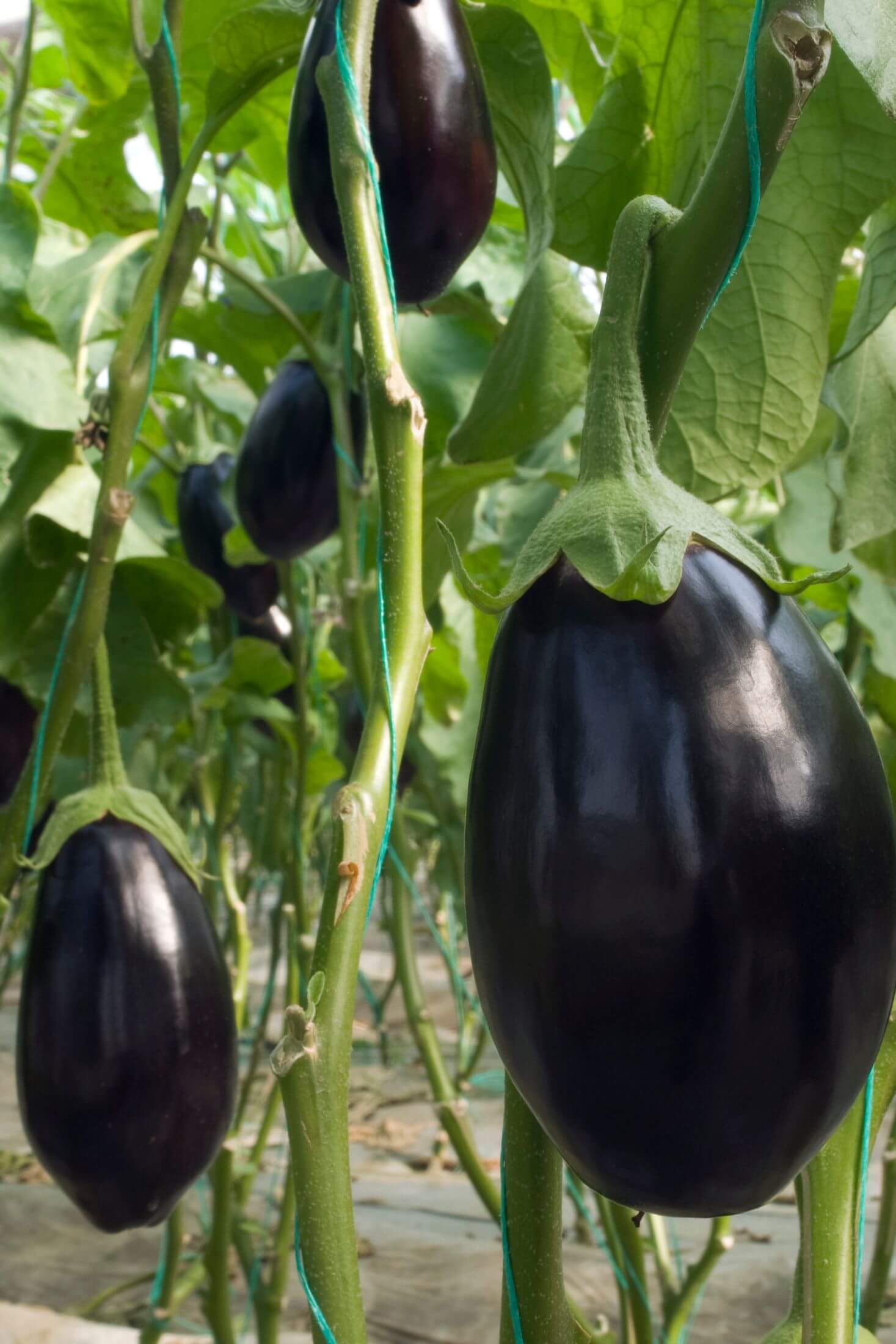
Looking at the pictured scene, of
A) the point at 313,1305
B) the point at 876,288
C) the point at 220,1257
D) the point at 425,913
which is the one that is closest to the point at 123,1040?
the point at 313,1305

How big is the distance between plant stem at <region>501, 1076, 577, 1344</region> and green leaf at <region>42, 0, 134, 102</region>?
715mm

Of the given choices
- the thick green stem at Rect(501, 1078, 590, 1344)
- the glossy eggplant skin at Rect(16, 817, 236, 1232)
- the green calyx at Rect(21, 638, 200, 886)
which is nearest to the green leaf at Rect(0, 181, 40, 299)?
the green calyx at Rect(21, 638, 200, 886)

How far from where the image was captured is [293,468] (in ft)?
3.01

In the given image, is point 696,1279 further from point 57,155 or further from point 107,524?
point 57,155

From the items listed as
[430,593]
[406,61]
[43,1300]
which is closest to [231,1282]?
[43,1300]

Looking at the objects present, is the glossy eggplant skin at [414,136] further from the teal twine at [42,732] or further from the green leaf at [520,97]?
the teal twine at [42,732]

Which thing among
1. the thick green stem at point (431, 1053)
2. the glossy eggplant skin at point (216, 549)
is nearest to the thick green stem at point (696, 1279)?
the thick green stem at point (431, 1053)

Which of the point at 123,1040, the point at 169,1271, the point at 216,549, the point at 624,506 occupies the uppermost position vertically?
the point at 624,506

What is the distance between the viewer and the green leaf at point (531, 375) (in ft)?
1.69

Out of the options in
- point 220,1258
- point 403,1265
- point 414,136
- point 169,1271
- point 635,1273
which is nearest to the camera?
point 414,136

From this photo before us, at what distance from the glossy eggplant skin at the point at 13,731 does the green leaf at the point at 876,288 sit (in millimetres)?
558

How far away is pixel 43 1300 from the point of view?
1.68 metres

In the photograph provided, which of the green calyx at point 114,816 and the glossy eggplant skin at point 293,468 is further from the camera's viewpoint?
the glossy eggplant skin at point 293,468

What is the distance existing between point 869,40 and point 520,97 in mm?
290
